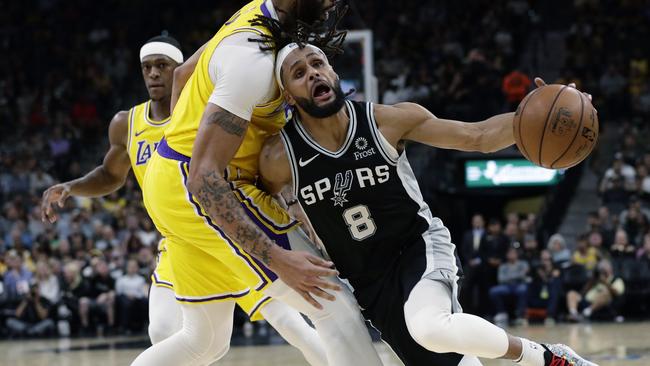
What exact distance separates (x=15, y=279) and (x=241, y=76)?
9.38m

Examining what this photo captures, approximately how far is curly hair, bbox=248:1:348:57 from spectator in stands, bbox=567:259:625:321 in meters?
7.93

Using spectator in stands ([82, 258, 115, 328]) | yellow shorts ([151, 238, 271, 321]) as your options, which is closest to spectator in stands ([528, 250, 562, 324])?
spectator in stands ([82, 258, 115, 328])

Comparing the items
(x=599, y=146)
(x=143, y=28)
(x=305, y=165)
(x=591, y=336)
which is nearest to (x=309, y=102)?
(x=305, y=165)

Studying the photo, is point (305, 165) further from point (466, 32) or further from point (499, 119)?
point (466, 32)

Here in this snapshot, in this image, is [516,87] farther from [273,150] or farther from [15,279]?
[273,150]

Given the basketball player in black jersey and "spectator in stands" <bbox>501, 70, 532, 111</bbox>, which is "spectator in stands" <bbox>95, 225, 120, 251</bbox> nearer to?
"spectator in stands" <bbox>501, 70, 532, 111</bbox>

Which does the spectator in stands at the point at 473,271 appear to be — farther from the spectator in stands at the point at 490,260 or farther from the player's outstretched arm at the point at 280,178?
the player's outstretched arm at the point at 280,178

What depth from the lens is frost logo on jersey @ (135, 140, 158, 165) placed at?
5793 millimetres

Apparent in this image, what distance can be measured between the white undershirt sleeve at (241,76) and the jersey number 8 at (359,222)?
60 centimetres

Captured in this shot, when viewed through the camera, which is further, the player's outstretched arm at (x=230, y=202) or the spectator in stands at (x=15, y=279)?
the spectator in stands at (x=15, y=279)

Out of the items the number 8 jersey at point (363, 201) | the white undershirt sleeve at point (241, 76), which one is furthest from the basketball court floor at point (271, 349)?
the white undershirt sleeve at point (241, 76)

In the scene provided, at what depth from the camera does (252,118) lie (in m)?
4.51

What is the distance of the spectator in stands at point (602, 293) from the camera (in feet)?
39.0

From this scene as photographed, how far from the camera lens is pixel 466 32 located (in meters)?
17.0
